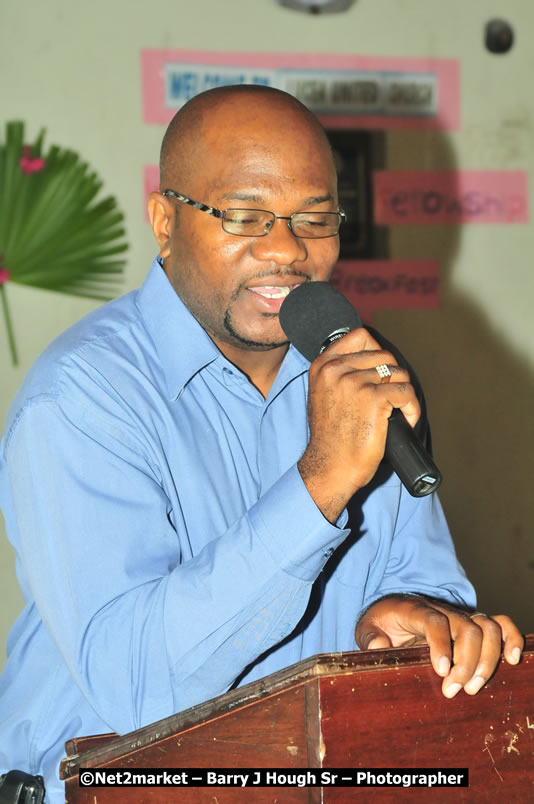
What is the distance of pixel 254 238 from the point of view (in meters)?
1.29

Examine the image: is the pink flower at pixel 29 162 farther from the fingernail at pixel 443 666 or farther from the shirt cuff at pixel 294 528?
the fingernail at pixel 443 666

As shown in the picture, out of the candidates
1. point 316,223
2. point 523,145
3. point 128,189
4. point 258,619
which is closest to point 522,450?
point 523,145

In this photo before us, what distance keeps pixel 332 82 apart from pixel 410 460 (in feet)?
8.23

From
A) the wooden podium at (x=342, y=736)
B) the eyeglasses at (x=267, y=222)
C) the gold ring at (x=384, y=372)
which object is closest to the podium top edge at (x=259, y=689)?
the wooden podium at (x=342, y=736)

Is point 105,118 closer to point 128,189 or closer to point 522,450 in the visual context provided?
point 128,189

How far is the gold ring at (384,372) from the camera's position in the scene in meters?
0.92

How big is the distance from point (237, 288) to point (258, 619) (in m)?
0.52

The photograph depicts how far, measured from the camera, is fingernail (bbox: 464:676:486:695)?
82cm

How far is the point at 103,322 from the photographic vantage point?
1.33 m

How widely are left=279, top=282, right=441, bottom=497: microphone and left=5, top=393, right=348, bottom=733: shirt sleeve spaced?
0.39 feet

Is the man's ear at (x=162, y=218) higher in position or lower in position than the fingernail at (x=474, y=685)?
higher

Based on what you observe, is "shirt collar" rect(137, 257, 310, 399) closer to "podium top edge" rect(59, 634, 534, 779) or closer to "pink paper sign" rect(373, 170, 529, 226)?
"podium top edge" rect(59, 634, 534, 779)

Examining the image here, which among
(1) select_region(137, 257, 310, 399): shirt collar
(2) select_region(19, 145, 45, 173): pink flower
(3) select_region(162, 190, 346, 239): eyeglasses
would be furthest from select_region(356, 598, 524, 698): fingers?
(2) select_region(19, 145, 45, 173): pink flower

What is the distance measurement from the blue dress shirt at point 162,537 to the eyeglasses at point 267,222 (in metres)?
0.15
